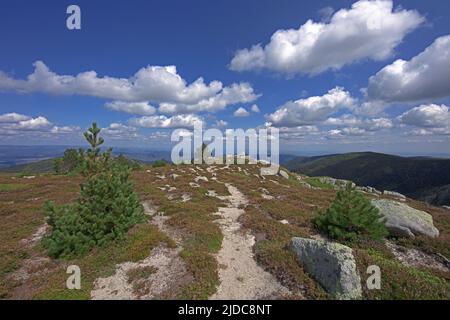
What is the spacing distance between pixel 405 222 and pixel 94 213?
742 inches

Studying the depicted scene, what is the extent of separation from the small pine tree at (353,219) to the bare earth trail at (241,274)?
5.11 m

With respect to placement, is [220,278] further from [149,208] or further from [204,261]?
[149,208]

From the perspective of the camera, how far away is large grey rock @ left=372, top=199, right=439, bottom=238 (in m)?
14.9

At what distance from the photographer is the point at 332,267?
30.7 feet

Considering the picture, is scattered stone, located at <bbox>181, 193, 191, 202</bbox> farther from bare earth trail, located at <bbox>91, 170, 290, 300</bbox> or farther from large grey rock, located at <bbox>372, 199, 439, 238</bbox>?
large grey rock, located at <bbox>372, 199, 439, 238</bbox>

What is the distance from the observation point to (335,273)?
920cm

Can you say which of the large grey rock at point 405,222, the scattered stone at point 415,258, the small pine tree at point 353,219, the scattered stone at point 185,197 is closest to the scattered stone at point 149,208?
the scattered stone at point 185,197

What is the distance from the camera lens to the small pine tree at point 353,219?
555 inches

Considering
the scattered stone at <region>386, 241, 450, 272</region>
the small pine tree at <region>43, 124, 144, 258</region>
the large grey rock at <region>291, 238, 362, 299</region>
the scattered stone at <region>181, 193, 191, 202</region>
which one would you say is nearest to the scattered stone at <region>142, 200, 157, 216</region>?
the scattered stone at <region>181, 193, 191, 202</region>

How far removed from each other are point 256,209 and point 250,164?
37543 millimetres

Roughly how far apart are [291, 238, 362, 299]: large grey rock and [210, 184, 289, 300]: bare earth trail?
1533mm

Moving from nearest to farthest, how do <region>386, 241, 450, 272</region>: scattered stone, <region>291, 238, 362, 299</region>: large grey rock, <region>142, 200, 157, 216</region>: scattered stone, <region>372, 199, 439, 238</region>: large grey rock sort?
1. <region>291, 238, 362, 299</region>: large grey rock
2. <region>386, 241, 450, 272</region>: scattered stone
3. <region>372, 199, 439, 238</region>: large grey rock
4. <region>142, 200, 157, 216</region>: scattered stone

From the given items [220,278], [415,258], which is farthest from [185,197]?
[415,258]
